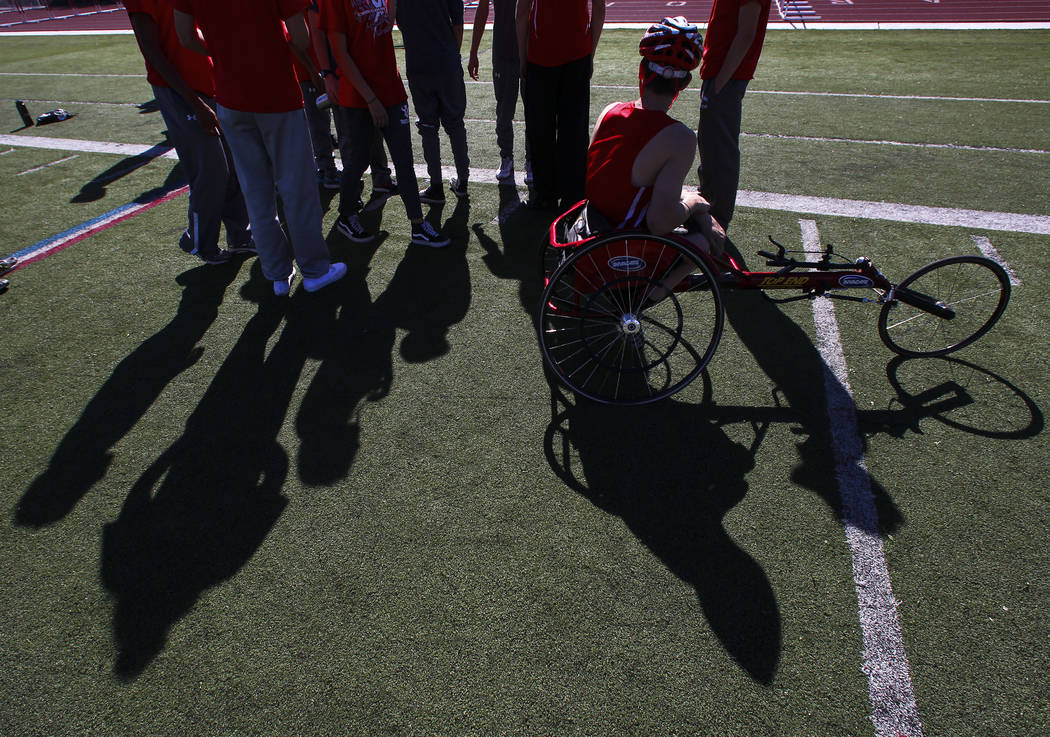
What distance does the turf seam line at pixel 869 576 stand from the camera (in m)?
1.91

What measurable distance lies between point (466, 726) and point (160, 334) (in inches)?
132

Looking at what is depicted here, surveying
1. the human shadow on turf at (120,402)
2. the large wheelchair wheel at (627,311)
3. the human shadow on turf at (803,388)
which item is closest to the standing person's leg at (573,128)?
the human shadow on turf at (803,388)

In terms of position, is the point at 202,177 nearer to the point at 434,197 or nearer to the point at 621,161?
the point at 434,197

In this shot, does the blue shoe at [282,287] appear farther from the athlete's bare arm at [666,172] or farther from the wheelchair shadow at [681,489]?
the athlete's bare arm at [666,172]

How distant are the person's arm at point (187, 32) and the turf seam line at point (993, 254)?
5257mm

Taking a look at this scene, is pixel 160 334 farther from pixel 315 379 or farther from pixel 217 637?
pixel 217 637

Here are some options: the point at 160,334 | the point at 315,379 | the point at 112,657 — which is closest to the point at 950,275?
the point at 315,379

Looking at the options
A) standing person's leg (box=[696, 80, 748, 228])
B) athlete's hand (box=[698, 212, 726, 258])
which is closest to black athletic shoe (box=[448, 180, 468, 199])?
standing person's leg (box=[696, 80, 748, 228])

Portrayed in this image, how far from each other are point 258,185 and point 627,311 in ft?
8.42

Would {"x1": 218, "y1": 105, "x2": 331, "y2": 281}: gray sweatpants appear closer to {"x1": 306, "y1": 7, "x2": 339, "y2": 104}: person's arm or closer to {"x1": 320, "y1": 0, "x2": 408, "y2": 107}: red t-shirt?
{"x1": 320, "y1": 0, "x2": 408, "y2": 107}: red t-shirt

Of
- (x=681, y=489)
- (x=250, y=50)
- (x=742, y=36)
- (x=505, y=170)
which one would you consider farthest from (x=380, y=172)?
(x=681, y=489)

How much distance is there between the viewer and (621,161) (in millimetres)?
2936

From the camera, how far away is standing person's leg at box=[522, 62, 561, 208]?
4.79 m

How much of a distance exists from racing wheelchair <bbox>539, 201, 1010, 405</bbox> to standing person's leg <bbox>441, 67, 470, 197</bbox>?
196 centimetres
